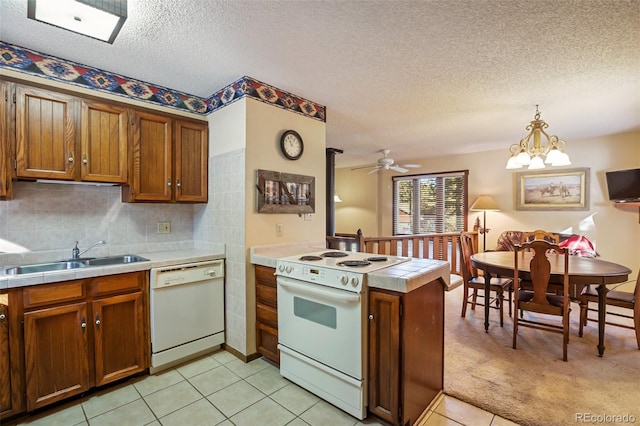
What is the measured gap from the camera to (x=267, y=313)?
249 centimetres

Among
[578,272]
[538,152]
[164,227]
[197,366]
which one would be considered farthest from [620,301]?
[164,227]

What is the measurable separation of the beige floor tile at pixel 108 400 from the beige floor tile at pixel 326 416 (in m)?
1.20

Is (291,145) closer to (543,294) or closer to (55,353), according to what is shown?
(55,353)

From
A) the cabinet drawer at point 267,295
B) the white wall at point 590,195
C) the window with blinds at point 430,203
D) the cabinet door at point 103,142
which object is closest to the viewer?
the cabinet door at point 103,142

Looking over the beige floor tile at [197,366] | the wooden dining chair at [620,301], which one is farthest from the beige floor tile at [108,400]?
the wooden dining chair at [620,301]

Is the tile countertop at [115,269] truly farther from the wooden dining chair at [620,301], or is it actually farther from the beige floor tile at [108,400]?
the wooden dining chair at [620,301]

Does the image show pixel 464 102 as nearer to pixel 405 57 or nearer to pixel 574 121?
pixel 405 57

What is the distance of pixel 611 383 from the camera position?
7.22ft

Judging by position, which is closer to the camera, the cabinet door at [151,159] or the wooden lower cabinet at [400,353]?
the wooden lower cabinet at [400,353]

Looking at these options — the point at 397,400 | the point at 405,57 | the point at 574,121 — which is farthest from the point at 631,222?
the point at 397,400

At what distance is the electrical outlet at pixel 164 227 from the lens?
2.94 metres

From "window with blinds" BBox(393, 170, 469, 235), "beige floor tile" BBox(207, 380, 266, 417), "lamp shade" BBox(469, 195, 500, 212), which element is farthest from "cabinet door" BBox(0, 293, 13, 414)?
"window with blinds" BBox(393, 170, 469, 235)

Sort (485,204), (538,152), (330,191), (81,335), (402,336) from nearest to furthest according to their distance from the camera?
(402,336), (81,335), (538,152), (330,191), (485,204)

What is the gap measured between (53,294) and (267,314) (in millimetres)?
1435
